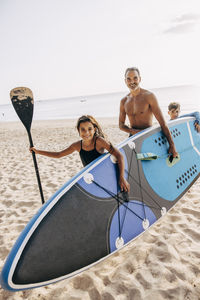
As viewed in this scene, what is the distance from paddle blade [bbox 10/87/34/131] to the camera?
2182 millimetres

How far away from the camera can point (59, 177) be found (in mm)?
4301

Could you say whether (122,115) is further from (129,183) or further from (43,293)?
(43,293)

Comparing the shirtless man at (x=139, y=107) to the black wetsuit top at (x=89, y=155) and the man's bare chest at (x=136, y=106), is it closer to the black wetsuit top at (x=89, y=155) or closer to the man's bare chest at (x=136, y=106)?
the man's bare chest at (x=136, y=106)

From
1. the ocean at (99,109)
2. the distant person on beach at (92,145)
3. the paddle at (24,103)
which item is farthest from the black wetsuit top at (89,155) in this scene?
the ocean at (99,109)

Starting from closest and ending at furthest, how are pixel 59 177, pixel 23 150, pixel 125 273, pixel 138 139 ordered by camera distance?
pixel 125 273 → pixel 138 139 → pixel 59 177 → pixel 23 150

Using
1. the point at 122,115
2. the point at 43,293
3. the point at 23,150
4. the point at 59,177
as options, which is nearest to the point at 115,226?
the point at 43,293

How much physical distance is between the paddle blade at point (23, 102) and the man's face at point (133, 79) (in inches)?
48.5

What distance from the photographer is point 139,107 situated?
2703mm

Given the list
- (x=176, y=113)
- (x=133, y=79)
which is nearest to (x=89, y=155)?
(x=133, y=79)

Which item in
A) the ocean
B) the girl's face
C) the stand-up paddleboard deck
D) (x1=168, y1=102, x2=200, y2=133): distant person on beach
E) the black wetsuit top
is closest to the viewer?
the stand-up paddleboard deck

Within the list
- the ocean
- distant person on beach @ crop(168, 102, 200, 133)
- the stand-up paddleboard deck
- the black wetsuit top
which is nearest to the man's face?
the stand-up paddleboard deck

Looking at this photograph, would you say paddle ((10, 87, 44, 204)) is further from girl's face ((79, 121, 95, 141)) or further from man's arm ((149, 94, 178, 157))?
man's arm ((149, 94, 178, 157))

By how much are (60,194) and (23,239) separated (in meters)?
0.44

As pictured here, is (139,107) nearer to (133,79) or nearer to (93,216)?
(133,79)
